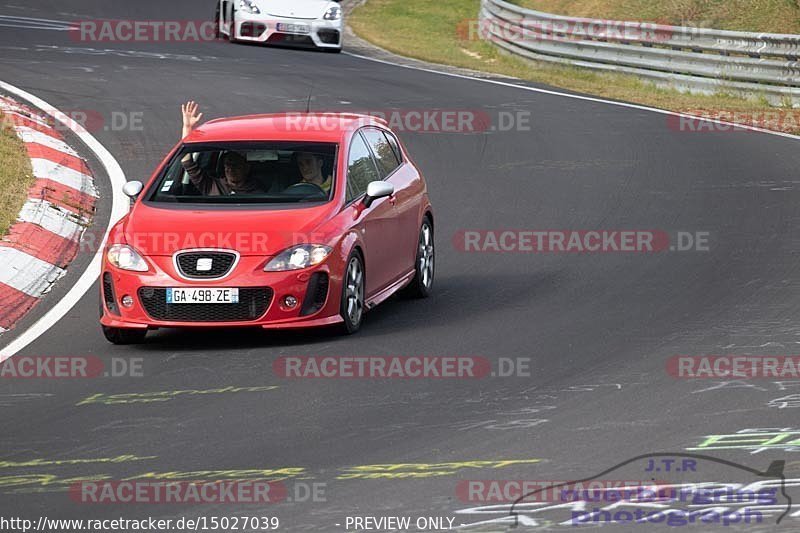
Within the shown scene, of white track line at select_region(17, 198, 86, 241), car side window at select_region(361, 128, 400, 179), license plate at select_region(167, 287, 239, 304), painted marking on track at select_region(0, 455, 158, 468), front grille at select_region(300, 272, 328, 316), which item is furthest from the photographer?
white track line at select_region(17, 198, 86, 241)

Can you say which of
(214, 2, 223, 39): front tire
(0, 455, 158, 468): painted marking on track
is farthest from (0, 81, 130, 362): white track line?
(214, 2, 223, 39): front tire

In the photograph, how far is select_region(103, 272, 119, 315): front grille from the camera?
10.5 metres

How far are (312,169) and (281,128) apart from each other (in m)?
0.60

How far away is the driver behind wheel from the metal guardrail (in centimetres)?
1355

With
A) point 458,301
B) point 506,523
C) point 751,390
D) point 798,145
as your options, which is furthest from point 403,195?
point 798,145

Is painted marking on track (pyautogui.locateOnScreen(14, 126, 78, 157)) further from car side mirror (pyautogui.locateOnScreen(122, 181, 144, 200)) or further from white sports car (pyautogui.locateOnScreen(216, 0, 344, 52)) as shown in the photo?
white sports car (pyautogui.locateOnScreen(216, 0, 344, 52))

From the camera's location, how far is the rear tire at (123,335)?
416 inches

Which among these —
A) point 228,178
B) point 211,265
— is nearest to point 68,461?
point 211,265

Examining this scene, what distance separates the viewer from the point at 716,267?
42.4 feet

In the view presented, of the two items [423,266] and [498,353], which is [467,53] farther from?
[498,353]

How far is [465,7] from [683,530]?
118 feet

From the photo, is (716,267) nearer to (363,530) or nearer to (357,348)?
(357,348)

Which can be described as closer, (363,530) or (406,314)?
(363,530)

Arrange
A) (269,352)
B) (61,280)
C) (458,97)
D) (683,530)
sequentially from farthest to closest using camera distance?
(458,97), (61,280), (269,352), (683,530)
